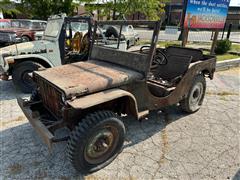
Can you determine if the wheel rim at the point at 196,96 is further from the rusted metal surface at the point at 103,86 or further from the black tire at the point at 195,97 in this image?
the rusted metal surface at the point at 103,86

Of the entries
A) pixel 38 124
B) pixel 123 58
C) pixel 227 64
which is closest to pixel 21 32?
pixel 227 64

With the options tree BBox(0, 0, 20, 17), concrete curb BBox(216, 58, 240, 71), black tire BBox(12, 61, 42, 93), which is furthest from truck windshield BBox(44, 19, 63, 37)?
tree BBox(0, 0, 20, 17)

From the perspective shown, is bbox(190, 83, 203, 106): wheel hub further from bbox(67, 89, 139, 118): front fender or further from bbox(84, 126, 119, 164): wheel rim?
bbox(84, 126, 119, 164): wheel rim

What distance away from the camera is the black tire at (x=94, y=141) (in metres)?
2.46

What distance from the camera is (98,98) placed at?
2.50m

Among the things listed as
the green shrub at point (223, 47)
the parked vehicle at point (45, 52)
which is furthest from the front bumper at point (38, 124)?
the green shrub at point (223, 47)

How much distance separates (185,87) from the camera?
152 inches

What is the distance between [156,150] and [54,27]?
4.21 metres

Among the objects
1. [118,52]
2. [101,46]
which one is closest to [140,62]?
[118,52]

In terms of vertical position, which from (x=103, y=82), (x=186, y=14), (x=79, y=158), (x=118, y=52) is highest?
(x=186, y=14)

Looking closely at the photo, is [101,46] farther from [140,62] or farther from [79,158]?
[79,158]

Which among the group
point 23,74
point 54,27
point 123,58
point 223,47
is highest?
point 54,27

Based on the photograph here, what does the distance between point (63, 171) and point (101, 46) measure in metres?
2.13

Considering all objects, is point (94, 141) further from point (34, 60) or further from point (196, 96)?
point (34, 60)
